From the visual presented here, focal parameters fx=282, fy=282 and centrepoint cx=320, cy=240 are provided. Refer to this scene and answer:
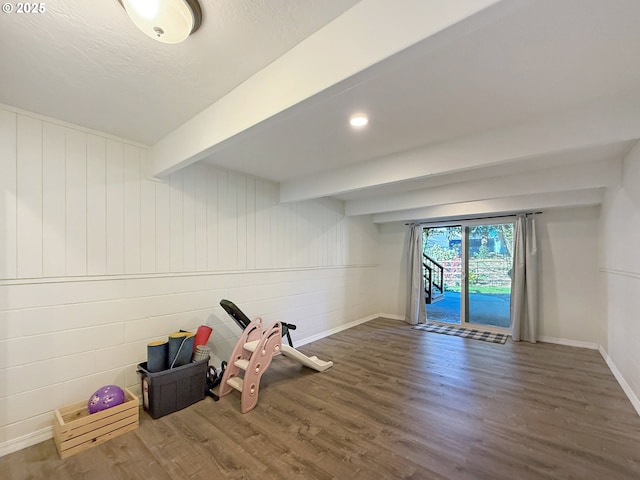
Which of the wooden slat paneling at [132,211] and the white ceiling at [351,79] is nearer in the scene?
the white ceiling at [351,79]

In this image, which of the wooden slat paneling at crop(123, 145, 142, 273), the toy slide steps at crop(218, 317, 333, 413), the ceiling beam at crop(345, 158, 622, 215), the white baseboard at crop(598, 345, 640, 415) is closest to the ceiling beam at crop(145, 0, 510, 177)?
the wooden slat paneling at crop(123, 145, 142, 273)

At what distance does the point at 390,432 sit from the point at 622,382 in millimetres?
2756

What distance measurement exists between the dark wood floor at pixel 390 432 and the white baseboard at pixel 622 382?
0.18 feet

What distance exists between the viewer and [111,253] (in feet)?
8.06

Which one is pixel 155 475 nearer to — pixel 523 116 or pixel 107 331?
pixel 107 331

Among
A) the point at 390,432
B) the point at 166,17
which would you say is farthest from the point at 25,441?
the point at 166,17

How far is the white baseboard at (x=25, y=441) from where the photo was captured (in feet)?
6.43

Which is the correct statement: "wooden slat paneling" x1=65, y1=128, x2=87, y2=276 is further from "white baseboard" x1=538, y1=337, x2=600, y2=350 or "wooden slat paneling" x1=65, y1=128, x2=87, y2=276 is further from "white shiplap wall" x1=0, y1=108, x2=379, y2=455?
"white baseboard" x1=538, y1=337, x2=600, y2=350

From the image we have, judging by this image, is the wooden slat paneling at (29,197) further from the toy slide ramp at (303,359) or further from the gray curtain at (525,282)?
the gray curtain at (525,282)

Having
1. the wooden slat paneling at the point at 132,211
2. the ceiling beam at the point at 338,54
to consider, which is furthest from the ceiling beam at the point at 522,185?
the wooden slat paneling at the point at 132,211

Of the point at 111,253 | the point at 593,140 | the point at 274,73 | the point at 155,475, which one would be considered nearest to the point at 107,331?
the point at 111,253

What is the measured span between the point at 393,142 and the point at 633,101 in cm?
156

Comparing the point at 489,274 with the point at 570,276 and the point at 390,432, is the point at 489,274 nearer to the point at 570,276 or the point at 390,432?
the point at 570,276

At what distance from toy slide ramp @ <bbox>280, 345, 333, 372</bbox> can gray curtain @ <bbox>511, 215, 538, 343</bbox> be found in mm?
3312
